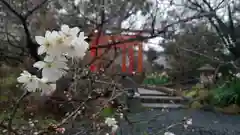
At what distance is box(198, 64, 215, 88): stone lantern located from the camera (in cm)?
823

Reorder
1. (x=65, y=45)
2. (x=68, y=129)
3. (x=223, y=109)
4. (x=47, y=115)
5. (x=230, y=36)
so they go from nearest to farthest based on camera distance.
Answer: (x=65, y=45), (x=68, y=129), (x=47, y=115), (x=223, y=109), (x=230, y=36)

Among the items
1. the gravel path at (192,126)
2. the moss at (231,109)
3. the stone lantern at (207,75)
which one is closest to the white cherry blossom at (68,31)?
the gravel path at (192,126)

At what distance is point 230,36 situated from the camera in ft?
24.6

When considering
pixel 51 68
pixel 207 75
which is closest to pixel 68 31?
pixel 51 68

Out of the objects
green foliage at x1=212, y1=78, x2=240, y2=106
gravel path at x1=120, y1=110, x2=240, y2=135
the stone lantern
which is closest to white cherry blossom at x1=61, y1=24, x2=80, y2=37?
gravel path at x1=120, y1=110, x2=240, y2=135

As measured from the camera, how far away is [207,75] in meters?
8.79

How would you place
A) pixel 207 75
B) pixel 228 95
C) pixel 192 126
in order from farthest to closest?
pixel 207 75
pixel 228 95
pixel 192 126

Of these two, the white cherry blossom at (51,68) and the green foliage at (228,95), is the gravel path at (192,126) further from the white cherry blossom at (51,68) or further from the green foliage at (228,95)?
the white cherry blossom at (51,68)

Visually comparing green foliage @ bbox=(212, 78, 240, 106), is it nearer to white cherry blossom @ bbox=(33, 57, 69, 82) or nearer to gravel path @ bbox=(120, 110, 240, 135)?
gravel path @ bbox=(120, 110, 240, 135)

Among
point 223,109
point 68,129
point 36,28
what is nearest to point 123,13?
point 36,28

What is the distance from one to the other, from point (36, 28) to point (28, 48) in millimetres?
323

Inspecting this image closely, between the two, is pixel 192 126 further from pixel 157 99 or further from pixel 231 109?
pixel 157 99

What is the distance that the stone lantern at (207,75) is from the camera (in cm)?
823

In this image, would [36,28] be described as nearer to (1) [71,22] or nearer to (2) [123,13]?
(1) [71,22]
